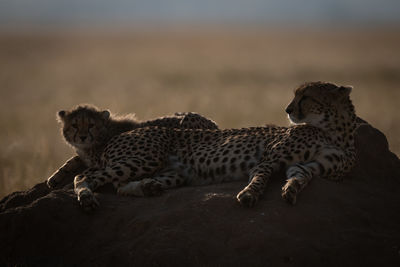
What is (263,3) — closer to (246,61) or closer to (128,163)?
(246,61)

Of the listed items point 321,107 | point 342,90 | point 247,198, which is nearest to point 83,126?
point 247,198

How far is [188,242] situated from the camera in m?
3.91

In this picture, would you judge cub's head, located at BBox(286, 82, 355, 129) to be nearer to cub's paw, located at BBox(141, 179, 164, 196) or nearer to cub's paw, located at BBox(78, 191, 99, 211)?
cub's paw, located at BBox(141, 179, 164, 196)

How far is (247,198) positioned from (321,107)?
4.72 feet

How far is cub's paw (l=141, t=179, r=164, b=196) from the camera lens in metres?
4.69

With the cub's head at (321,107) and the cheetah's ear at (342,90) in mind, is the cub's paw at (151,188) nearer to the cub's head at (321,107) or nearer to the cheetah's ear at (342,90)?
the cub's head at (321,107)

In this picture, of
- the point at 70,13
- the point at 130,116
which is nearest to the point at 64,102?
the point at 130,116

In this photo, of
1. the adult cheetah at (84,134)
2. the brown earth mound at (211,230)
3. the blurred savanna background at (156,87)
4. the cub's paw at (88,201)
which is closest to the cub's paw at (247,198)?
the brown earth mound at (211,230)

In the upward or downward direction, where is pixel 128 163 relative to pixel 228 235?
upward

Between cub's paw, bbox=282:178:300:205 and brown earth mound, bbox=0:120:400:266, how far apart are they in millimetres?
55

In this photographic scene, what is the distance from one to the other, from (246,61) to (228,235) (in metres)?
21.4

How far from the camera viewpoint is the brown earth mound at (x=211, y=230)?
3.77m

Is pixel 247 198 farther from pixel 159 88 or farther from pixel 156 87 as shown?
pixel 156 87

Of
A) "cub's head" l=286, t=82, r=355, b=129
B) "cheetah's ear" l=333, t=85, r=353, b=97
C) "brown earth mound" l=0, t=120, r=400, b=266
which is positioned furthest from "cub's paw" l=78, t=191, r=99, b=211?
"cheetah's ear" l=333, t=85, r=353, b=97
